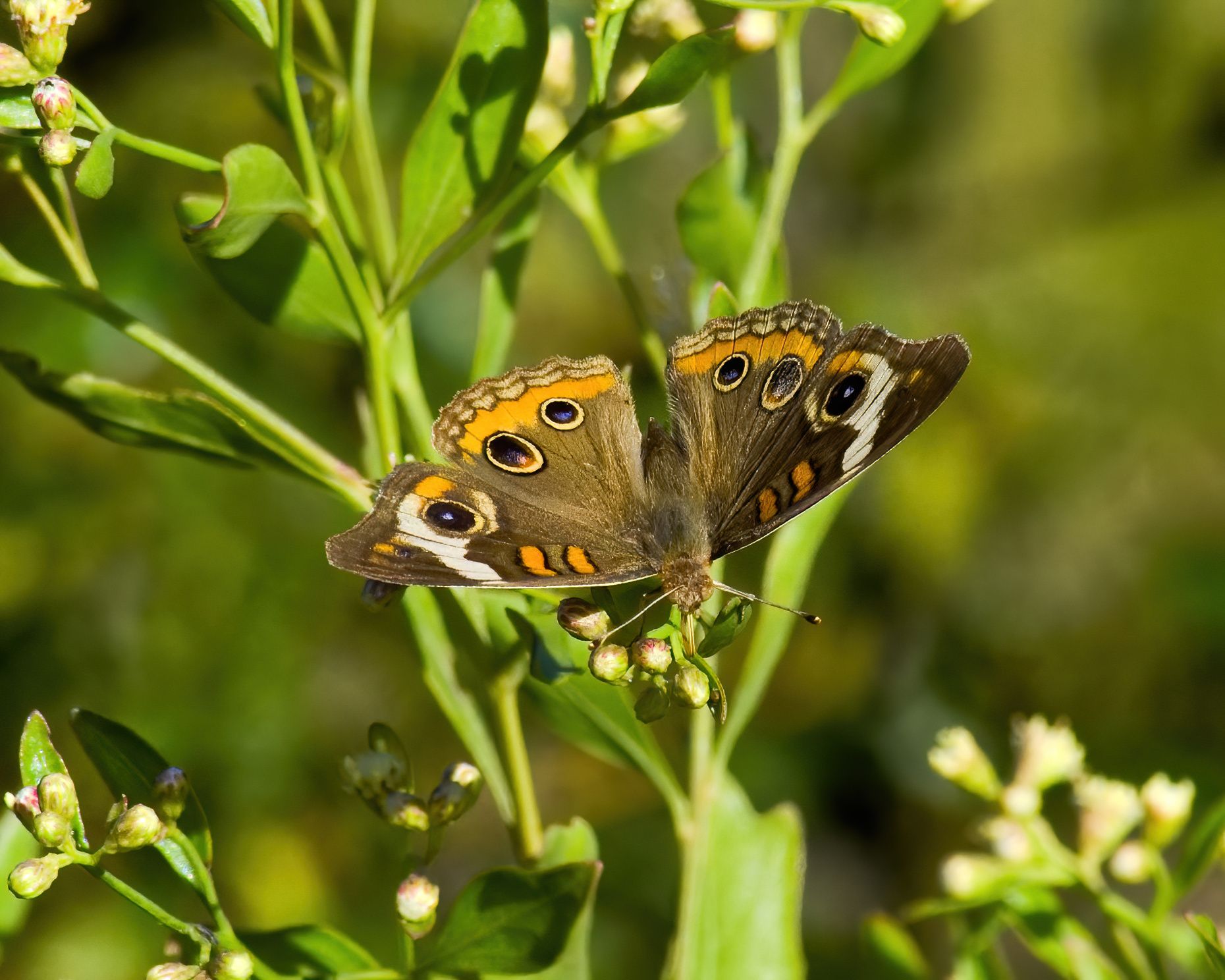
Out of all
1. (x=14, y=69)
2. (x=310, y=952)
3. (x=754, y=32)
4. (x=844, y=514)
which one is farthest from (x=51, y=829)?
(x=844, y=514)

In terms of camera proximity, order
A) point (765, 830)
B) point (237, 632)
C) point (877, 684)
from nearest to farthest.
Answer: point (765, 830) → point (237, 632) → point (877, 684)

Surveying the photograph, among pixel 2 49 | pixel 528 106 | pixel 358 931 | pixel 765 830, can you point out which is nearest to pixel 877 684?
pixel 358 931

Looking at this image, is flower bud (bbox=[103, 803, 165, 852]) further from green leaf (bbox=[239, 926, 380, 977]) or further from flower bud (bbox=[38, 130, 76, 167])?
flower bud (bbox=[38, 130, 76, 167])

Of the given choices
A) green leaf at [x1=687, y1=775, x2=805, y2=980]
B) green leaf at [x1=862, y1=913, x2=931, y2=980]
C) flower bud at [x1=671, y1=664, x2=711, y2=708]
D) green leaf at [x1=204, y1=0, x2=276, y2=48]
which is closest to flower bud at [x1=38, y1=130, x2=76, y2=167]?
green leaf at [x1=204, y1=0, x2=276, y2=48]

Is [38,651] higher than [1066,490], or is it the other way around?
[1066,490]

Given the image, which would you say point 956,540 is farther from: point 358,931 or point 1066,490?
point 358,931

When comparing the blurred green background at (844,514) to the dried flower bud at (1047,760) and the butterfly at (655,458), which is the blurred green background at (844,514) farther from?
the dried flower bud at (1047,760)
